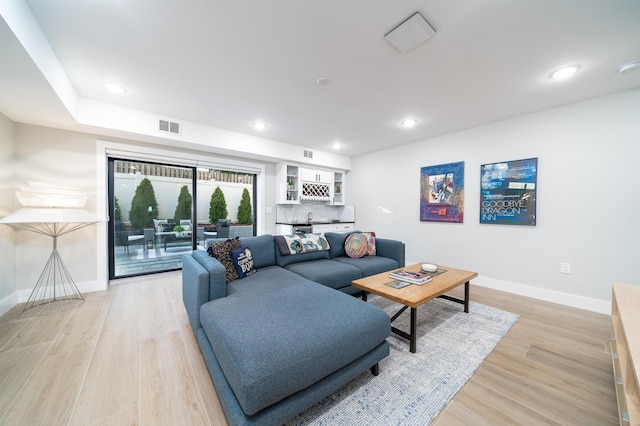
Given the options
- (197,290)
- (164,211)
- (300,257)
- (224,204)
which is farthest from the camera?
(224,204)

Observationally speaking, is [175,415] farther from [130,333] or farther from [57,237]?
[57,237]

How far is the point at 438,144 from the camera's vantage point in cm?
396

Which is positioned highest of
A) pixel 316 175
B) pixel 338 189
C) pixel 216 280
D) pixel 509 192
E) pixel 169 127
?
pixel 169 127

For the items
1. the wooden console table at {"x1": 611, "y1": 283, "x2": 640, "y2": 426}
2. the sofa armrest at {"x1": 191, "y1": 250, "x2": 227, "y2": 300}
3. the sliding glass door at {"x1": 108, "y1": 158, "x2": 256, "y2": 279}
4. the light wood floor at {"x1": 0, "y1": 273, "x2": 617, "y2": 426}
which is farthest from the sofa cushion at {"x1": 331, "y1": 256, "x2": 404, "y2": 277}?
the sliding glass door at {"x1": 108, "y1": 158, "x2": 256, "y2": 279}

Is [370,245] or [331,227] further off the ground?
[331,227]

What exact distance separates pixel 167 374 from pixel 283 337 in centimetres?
106

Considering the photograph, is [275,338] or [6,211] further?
[6,211]

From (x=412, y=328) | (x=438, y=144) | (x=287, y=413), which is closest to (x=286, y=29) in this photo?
(x=287, y=413)

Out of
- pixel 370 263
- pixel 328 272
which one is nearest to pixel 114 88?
pixel 328 272

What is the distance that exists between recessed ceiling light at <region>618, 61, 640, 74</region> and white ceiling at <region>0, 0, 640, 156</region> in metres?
0.05

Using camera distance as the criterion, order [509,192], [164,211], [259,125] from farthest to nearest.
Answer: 1. [164,211]
2. [259,125]
3. [509,192]

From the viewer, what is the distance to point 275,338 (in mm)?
1209

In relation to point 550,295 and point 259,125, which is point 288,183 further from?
point 550,295

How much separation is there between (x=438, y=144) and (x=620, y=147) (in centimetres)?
198
